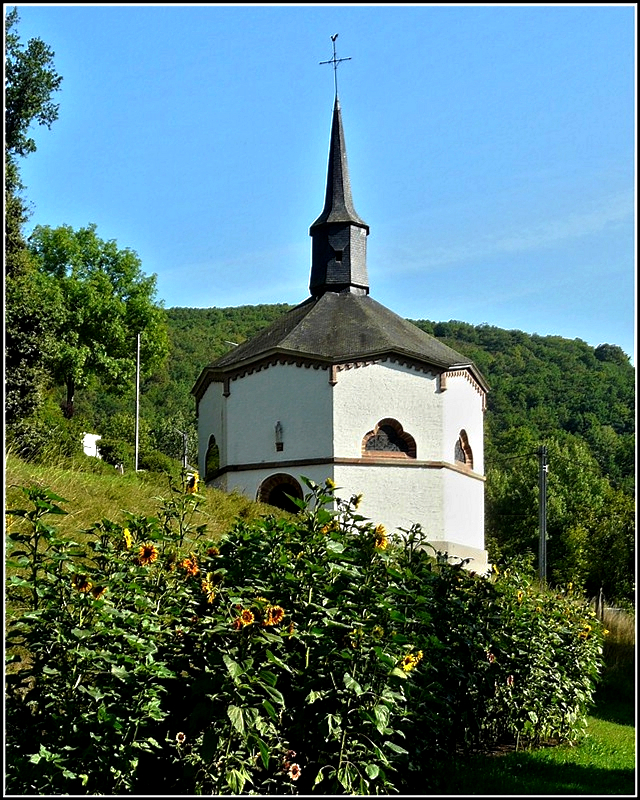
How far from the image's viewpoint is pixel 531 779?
610cm

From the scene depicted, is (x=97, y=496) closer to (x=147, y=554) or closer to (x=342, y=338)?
(x=147, y=554)

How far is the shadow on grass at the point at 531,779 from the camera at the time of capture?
571 cm

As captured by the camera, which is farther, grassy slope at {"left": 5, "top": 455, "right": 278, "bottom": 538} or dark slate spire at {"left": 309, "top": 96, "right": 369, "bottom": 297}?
dark slate spire at {"left": 309, "top": 96, "right": 369, "bottom": 297}

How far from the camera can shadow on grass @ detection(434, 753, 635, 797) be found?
5707 mm

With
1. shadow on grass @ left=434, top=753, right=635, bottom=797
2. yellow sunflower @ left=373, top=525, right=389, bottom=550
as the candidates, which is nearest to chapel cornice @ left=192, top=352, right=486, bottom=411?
shadow on grass @ left=434, top=753, right=635, bottom=797

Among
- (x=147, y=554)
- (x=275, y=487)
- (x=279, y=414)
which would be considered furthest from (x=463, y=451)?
(x=147, y=554)

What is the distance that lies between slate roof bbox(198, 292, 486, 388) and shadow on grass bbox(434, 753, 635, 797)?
2102cm

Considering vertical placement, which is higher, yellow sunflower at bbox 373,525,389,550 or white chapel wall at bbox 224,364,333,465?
white chapel wall at bbox 224,364,333,465

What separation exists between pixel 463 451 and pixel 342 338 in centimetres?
575

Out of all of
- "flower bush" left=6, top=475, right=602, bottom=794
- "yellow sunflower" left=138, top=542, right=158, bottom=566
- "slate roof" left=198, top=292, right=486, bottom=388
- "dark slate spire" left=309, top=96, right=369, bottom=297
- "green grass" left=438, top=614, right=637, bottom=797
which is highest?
"dark slate spire" left=309, top=96, right=369, bottom=297

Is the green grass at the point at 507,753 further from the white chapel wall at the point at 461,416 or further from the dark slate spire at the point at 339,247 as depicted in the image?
the dark slate spire at the point at 339,247

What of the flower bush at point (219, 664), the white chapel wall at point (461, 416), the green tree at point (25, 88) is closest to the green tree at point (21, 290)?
the green tree at point (25, 88)

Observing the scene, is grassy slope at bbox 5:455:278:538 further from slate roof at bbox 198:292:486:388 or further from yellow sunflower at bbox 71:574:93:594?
slate roof at bbox 198:292:486:388

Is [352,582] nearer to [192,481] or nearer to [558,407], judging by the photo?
[192,481]
